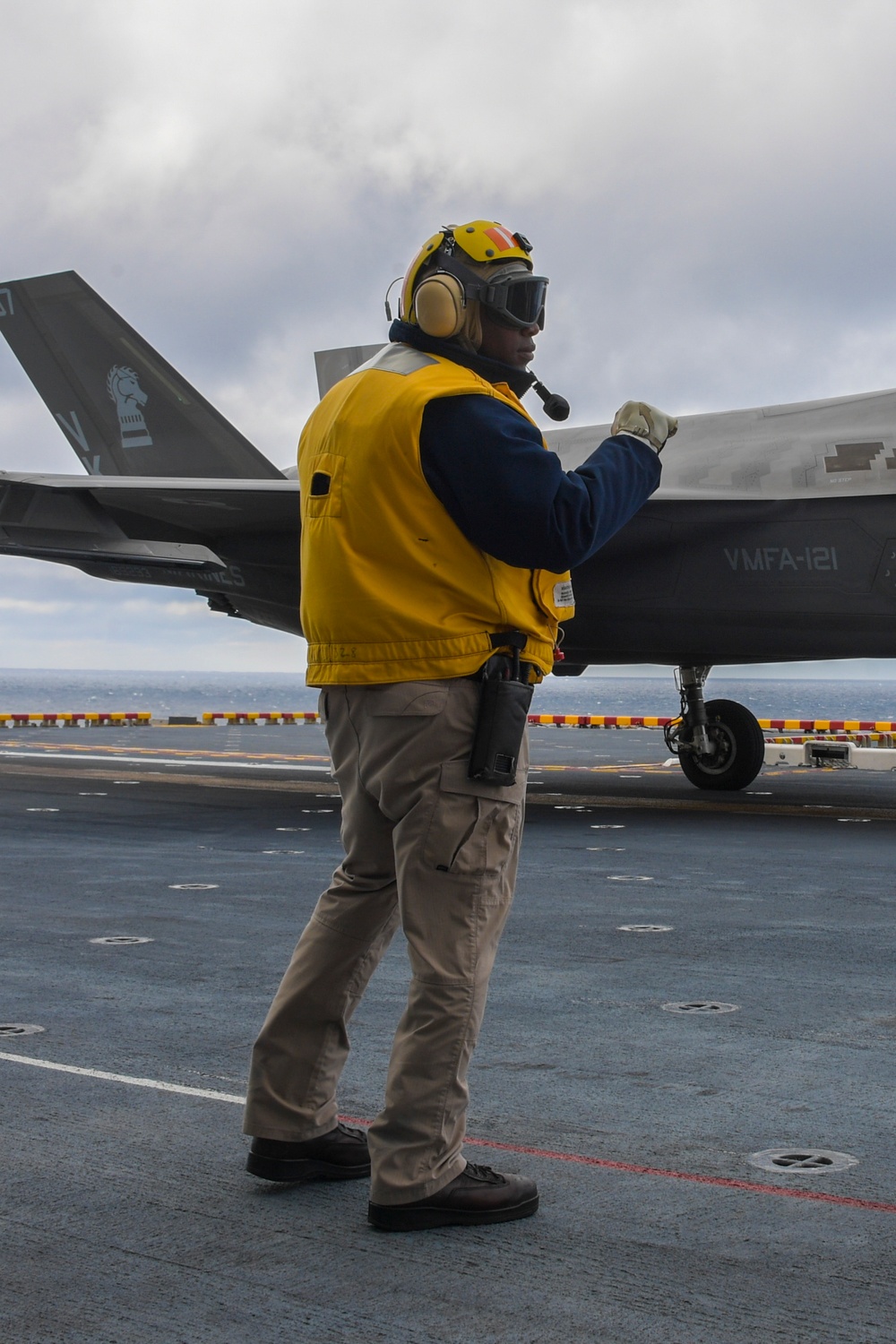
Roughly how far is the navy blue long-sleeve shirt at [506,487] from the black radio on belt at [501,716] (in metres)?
0.22

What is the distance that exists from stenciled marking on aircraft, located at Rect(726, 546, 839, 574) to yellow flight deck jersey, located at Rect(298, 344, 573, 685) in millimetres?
8178

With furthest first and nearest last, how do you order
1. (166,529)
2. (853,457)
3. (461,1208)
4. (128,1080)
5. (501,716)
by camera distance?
(166,529) → (853,457) → (128,1080) → (501,716) → (461,1208)

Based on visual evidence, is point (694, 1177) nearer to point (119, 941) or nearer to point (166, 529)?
point (119, 941)

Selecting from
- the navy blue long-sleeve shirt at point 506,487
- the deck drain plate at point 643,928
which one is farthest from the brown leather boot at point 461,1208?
the deck drain plate at point 643,928

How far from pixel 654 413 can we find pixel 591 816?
8342mm

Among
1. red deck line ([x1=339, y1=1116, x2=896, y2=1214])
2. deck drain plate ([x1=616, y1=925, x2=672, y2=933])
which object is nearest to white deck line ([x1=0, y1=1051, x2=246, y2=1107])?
red deck line ([x1=339, y1=1116, x2=896, y2=1214])

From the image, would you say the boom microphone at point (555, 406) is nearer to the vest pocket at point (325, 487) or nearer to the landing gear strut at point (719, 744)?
the vest pocket at point (325, 487)

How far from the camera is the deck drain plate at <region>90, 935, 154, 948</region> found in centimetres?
565

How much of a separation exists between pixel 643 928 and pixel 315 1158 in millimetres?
3388

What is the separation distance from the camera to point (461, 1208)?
8.84 ft

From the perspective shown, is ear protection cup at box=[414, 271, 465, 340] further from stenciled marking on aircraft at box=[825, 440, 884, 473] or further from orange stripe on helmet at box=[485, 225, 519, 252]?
stenciled marking on aircraft at box=[825, 440, 884, 473]

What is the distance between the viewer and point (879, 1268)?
2422mm

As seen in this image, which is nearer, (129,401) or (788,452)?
(788,452)

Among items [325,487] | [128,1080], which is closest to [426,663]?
[325,487]
